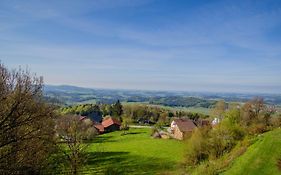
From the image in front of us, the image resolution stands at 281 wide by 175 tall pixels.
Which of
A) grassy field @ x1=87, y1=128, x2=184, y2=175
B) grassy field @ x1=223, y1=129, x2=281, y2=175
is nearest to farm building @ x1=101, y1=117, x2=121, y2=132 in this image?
grassy field @ x1=87, y1=128, x2=184, y2=175

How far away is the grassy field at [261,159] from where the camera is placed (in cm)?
2881

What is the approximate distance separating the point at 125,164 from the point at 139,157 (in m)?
7.87

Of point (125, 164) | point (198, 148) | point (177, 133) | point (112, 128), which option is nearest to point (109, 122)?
point (112, 128)

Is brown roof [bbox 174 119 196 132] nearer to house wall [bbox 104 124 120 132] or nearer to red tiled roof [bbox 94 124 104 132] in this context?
house wall [bbox 104 124 120 132]

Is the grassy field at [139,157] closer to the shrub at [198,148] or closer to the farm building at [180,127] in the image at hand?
the farm building at [180,127]

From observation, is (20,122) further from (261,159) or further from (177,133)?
(177,133)

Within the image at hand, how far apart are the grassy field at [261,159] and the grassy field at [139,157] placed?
55.9ft

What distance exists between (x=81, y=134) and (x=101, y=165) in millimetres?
15766

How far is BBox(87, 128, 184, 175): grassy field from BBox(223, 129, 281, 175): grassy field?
1705 cm

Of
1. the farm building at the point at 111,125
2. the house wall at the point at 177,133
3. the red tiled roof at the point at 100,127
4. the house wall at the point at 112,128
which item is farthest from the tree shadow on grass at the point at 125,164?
the farm building at the point at 111,125

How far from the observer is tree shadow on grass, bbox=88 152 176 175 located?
48.8 meters

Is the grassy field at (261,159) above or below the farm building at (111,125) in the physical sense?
above

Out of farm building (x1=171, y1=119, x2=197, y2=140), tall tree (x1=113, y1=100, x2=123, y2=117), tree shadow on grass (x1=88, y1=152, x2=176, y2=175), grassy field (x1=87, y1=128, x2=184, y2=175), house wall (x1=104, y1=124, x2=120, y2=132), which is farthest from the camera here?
tall tree (x1=113, y1=100, x2=123, y2=117)

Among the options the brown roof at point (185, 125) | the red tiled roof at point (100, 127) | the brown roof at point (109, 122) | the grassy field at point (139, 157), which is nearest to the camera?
the grassy field at point (139, 157)
